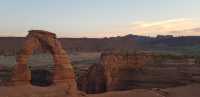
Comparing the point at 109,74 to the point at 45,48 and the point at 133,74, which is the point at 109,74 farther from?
the point at 45,48

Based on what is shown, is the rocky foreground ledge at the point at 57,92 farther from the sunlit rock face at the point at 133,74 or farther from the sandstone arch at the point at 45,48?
the sunlit rock face at the point at 133,74

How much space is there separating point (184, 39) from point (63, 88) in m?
96.1

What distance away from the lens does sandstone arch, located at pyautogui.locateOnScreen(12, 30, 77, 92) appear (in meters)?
26.8

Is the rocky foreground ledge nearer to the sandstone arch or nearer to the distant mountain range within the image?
the sandstone arch

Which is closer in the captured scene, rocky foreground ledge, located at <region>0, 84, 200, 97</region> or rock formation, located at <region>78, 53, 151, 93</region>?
rocky foreground ledge, located at <region>0, 84, 200, 97</region>

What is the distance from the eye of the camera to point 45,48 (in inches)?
1095

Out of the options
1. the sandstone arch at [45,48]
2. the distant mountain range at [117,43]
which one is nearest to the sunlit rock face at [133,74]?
the sandstone arch at [45,48]

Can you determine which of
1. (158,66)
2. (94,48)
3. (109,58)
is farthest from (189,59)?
(94,48)

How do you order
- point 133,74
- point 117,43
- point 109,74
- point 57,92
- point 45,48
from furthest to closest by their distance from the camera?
point 117,43 → point 133,74 → point 109,74 → point 45,48 → point 57,92

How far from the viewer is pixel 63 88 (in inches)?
1063

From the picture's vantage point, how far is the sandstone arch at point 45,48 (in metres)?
26.8

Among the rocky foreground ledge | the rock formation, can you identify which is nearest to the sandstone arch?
the rocky foreground ledge

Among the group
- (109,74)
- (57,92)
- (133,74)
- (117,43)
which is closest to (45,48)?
(57,92)

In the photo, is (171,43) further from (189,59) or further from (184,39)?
(189,59)
